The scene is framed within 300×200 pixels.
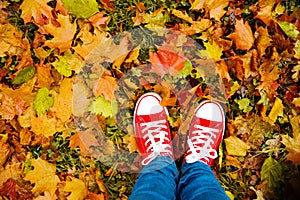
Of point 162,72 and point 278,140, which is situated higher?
point 162,72

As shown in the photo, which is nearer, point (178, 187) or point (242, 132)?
point (178, 187)

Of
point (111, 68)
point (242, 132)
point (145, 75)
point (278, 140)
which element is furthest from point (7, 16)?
point (278, 140)

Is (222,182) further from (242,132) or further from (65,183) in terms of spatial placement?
(65,183)

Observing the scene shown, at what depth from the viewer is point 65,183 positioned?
5.93 ft

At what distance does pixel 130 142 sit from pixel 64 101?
1.24ft

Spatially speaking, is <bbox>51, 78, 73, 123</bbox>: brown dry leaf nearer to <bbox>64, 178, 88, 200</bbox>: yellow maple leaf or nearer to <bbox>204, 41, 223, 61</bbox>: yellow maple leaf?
<bbox>64, 178, 88, 200</bbox>: yellow maple leaf

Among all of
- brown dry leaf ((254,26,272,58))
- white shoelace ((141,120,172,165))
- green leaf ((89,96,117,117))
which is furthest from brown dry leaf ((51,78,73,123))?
brown dry leaf ((254,26,272,58))

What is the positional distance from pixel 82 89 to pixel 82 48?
20 cm

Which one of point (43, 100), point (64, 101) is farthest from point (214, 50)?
point (43, 100)

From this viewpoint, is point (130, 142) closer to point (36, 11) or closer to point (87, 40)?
point (87, 40)

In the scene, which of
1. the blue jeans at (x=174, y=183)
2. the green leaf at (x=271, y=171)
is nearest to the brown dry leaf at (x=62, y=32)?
the blue jeans at (x=174, y=183)

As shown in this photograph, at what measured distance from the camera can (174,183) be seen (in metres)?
1.61

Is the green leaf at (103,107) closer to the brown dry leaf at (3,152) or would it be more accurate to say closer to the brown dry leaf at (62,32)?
the brown dry leaf at (62,32)

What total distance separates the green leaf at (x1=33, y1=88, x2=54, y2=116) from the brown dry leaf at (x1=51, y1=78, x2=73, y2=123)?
3cm
